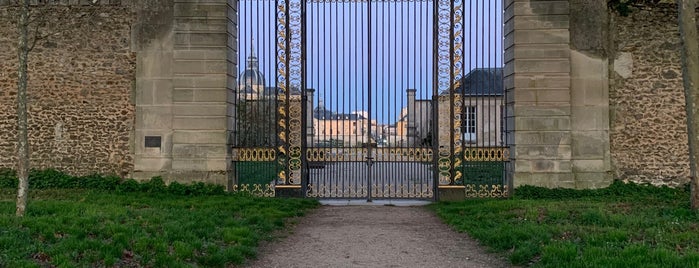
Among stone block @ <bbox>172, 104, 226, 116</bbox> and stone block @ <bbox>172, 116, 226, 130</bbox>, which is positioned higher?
stone block @ <bbox>172, 104, 226, 116</bbox>

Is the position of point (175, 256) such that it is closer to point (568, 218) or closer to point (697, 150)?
point (568, 218)

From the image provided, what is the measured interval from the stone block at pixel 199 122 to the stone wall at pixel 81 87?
3.22ft

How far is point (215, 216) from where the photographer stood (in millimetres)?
8914

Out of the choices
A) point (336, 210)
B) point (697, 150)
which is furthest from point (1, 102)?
point (697, 150)

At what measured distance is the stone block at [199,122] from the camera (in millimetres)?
11984

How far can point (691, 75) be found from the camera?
884cm

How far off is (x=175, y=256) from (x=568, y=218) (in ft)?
17.4

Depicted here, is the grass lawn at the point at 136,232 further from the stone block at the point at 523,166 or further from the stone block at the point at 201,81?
the stone block at the point at 523,166

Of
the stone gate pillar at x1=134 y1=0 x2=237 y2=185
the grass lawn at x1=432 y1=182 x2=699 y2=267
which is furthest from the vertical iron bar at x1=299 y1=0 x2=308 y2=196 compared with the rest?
the grass lawn at x1=432 y1=182 x2=699 y2=267

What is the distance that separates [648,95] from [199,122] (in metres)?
8.57

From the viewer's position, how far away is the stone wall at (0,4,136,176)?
12.2 metres

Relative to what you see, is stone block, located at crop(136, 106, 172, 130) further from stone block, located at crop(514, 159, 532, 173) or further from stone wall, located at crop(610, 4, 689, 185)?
stone wall, located at crop(610, 4, 689, 185)

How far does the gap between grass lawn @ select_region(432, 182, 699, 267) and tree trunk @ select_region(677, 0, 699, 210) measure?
0.67 m

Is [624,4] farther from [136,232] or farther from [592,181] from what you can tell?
[136,232]
